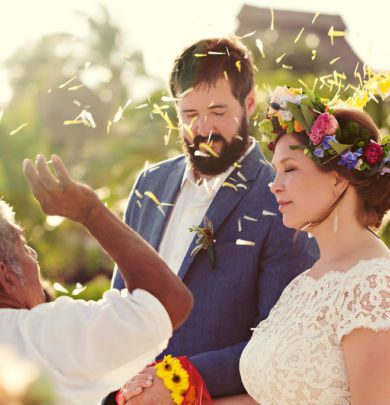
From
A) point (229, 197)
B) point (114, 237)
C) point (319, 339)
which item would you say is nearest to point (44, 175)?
point (114, 237)

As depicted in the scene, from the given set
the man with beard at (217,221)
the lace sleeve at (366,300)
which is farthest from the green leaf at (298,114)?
the lace sleeve at (366,300)

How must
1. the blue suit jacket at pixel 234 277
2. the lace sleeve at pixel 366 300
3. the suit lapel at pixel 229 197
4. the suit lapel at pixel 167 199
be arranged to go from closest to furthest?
1. the lace sleeve at pixel 366 300
2. the blue suit jacket at pixel 234 277
3. the suit lapel at pixel 229 197
4. the suit lapel at pixel 167 199

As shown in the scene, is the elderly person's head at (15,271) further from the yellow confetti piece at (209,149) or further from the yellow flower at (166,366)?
the yellow confetti piece at (209,149)

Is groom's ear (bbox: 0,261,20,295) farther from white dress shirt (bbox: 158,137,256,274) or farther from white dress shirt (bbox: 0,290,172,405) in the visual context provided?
white dress shirt (bbox: 158,137,256,274)

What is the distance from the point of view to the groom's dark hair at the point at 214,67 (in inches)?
187

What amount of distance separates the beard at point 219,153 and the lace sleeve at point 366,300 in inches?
48.2

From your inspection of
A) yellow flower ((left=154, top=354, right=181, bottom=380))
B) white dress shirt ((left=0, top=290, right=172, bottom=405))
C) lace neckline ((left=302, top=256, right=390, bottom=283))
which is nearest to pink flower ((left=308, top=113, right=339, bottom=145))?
lace neckline ((left=302, top=256, right=390, bottom=283))

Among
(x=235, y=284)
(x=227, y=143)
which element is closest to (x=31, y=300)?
(x=235, y=284)

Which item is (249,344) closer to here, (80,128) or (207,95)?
(207,95)

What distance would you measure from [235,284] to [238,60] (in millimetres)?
1302

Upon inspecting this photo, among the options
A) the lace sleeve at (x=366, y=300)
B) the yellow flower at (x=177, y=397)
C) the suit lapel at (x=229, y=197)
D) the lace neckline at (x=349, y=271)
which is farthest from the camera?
the suit lapel at (x=229, y=197)

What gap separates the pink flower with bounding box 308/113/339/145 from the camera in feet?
12.9

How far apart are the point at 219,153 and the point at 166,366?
1.14m

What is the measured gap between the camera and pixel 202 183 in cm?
475
